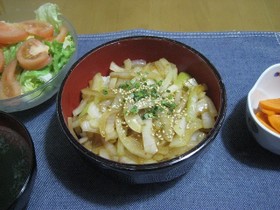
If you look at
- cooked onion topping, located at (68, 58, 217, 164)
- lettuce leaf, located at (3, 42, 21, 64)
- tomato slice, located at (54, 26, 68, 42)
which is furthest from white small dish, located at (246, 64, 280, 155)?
lettuce leaf, located at (3, 42, 21, 64)

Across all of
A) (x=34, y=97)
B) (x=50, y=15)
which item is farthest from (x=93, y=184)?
Result: (x=50, y=15)

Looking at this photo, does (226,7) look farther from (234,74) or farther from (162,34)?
(234,74)

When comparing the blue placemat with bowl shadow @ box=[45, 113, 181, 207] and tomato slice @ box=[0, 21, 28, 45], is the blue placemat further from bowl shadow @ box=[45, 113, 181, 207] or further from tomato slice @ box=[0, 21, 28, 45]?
tomato slice @ box=[0, 21, 28, 45]

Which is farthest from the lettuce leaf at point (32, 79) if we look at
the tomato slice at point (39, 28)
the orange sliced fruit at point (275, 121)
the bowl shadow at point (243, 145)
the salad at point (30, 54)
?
the orange sliced fruit at point (275, 121)

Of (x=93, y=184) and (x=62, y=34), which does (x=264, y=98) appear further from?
(x=62, y=34)

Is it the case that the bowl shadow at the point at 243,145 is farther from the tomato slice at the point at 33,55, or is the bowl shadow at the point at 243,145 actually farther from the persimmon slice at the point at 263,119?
the tomato slice at the point at 33,55
